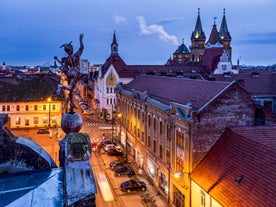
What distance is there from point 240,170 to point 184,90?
14569mm

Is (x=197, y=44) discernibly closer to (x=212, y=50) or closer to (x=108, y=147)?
(x=212, y=50)

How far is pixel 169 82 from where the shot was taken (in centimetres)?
4150

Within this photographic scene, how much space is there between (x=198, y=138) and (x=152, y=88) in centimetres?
1851

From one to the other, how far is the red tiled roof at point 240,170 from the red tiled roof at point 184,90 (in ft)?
12.7

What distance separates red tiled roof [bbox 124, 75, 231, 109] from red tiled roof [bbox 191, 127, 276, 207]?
12.7 ft

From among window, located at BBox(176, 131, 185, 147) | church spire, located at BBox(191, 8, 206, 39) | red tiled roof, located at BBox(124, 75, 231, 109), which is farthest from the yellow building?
church spire, located at BBox(191, 8, 206, 39)

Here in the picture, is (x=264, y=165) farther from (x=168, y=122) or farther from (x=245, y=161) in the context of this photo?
(x=168, y=122)

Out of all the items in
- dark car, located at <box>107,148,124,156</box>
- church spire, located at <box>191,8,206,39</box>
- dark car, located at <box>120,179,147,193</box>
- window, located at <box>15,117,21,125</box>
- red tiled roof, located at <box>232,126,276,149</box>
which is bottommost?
dark car, located at <box>120,179,147,193</box>

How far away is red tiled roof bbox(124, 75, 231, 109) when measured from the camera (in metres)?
→ 28.9

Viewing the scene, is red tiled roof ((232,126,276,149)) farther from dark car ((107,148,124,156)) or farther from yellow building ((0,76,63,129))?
yellow building ((0,76,63,129))

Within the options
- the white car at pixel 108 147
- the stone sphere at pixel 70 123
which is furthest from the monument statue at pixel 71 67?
the white car at pixel 108 147

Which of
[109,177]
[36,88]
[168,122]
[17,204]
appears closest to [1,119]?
[17,204]

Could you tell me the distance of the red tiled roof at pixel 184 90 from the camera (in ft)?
94.8

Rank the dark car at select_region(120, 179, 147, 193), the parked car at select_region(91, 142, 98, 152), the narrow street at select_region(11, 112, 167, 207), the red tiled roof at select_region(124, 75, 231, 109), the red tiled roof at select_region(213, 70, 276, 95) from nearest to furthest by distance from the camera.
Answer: the red tiled roof at select_region(124, 75, 231, 109)
the narrow street at select_region(11, 112, 167, 207)
the dark car at select_region(120, 179, 147, 193)
the parked car at select_region(91, 142, 98, 152)
the red tiled roof at select_region(213, 70, 276, 95)
